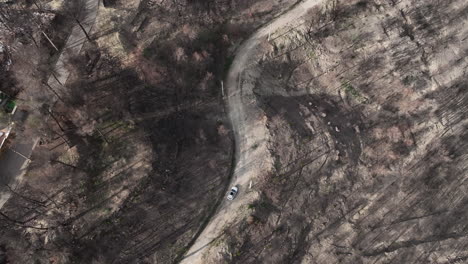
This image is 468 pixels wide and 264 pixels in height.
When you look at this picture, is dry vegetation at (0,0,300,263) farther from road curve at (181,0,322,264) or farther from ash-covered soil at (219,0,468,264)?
ash-covered soil at (219,0,468,264)

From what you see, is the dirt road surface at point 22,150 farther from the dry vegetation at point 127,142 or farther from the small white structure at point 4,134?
the small white structure at point 4,134

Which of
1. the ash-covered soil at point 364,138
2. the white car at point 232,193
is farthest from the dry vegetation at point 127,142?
the ash-covered soil at point 364,138

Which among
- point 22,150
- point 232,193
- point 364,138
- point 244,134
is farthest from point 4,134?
point 364,138

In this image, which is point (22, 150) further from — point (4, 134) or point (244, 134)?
point (244, 134)

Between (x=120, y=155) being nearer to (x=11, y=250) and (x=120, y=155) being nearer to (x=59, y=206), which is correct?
(x=59, y=206)

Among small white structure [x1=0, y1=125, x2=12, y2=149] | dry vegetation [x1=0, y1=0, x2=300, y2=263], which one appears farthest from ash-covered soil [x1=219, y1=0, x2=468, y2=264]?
small white structure [x1=0, y1=125, x2=12, y2=149]

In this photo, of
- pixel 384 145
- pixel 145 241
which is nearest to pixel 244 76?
pixel 384 145
